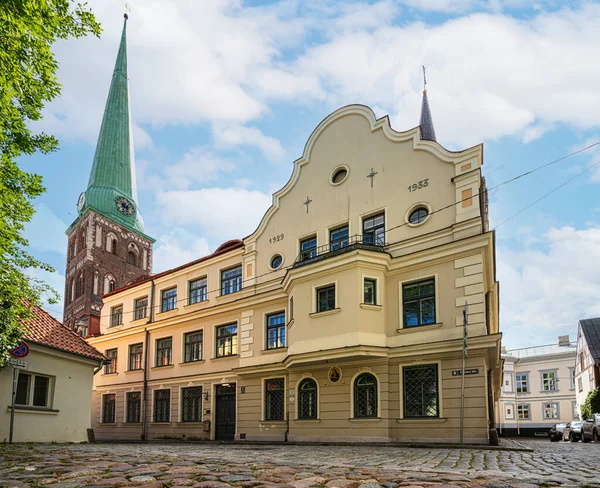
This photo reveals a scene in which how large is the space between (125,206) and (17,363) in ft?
189

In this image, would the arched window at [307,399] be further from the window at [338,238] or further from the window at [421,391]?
the window at [338,238]

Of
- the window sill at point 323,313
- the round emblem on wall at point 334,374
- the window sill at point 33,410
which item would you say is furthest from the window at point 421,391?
the window sill at point 33,410

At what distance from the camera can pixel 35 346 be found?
53.9ft

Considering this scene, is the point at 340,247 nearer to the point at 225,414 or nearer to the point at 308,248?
the point at 308,248

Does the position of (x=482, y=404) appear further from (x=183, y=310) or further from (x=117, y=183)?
(x=117, y=183)

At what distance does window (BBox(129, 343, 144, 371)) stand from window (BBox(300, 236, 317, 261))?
12.3 meters

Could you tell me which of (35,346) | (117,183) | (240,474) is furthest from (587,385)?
(117,183)

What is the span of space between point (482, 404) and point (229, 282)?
13923mm

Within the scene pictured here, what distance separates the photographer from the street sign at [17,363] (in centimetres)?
1441

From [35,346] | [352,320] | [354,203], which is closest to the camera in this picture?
[35,346]

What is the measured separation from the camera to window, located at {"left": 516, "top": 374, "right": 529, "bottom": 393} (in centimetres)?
5947

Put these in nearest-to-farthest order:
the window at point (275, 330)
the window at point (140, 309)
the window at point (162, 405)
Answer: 1. the window at point (275, 330)
2. the window at point (162, 405)
3. the window at point (140, 309)

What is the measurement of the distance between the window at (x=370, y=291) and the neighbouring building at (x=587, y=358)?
30.5 m

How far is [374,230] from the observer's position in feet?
70.8
